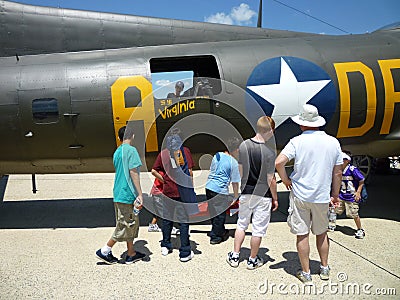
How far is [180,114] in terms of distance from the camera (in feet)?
19.6

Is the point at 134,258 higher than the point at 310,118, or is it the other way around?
the point at 310,118

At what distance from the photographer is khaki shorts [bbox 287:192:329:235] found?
12.8 feet

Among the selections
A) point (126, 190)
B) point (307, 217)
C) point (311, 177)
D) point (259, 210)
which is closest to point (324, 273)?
point (307, 217)

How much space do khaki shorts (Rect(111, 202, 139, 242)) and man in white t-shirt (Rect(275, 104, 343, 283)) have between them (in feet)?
6.45

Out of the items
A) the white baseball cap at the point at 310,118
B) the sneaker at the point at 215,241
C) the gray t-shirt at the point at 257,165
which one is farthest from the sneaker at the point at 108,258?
the white baseball cap at the point at 310,118

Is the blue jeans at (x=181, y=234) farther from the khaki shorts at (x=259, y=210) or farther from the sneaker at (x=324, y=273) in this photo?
the sneaker at (x=324, y=273)

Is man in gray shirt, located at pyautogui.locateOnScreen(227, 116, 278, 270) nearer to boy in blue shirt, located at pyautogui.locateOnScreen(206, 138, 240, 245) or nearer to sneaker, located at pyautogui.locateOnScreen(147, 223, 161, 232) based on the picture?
boy in blue shirt, located at pyautogui.locateOnScreen(206, 138, 240, 245)

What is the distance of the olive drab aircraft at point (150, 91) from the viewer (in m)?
5.93

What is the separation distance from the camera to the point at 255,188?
430cm

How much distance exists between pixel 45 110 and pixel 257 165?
3787mm

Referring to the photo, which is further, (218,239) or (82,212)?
(82,212)

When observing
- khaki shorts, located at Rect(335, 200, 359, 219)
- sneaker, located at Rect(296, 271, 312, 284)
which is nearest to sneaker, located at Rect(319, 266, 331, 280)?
sneaker, located at Rect(296, 271, 312, 284)

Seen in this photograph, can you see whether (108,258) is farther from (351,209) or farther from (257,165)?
(351,209)

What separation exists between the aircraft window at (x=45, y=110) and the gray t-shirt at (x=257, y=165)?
11.3 feet
